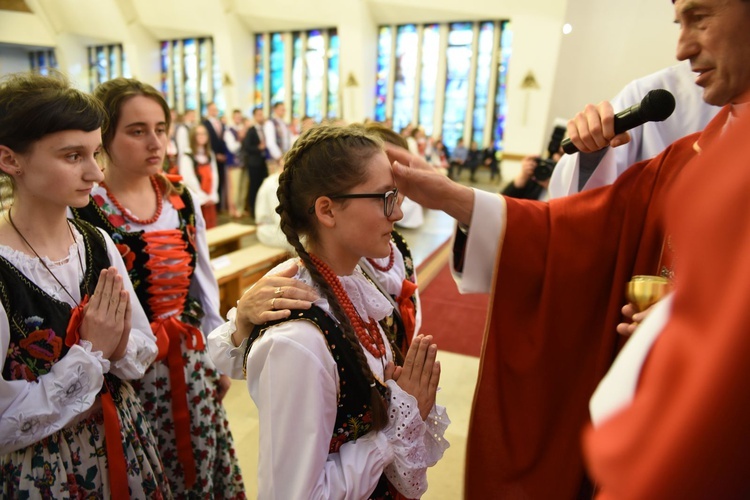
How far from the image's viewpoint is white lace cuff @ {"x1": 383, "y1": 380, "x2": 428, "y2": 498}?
1.08 m

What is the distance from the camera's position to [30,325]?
3.91 feet

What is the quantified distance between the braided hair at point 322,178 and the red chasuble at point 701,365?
69 centimetres

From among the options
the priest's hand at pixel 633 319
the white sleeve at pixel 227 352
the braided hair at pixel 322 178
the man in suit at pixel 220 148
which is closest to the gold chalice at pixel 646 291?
the priest's hand at pixel 633 319

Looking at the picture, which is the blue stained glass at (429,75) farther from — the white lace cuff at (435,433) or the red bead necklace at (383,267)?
the white lace cuff at (435,433)

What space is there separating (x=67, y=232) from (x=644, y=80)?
193 centimetres

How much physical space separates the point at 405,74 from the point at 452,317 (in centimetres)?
1280

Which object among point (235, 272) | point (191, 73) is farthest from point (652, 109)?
point (191, 73)

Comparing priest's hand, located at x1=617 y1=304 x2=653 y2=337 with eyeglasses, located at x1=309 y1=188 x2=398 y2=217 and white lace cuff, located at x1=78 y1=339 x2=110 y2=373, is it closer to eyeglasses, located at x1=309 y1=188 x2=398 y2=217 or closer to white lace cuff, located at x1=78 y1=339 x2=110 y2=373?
eyeglasses, located at x1=309 y1=188 x2=398 y2=217

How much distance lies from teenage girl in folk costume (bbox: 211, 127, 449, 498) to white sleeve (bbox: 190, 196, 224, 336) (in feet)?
2.56

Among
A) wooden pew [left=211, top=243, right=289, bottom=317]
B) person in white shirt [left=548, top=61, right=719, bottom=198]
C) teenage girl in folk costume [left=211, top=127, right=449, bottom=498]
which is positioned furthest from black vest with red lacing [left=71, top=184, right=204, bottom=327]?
wooden pew [left=211, top=243, right=289, bottom=317]

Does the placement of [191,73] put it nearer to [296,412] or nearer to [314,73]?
[314,73]

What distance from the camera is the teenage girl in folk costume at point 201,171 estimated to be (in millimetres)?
6859

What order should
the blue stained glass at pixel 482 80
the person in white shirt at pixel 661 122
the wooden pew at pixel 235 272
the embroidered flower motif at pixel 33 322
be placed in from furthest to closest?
the blue stained glass at pixel 482 80 → the wooden pew at pixel 235 272 → the person in white shirt at pixel 661 122 → the embroidered flower motif at pixel 33 322

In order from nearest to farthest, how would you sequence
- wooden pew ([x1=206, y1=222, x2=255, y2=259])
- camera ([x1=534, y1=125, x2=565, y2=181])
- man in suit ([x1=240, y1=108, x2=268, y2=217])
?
1. camera ([x1=534, y1=125, x2=565, y2=181])
2. wooden pew ([x1=206, y1=222, x2=255, y2=259])
3. man in suit ([x1=240, y1=108, x2=268, y2=217])
